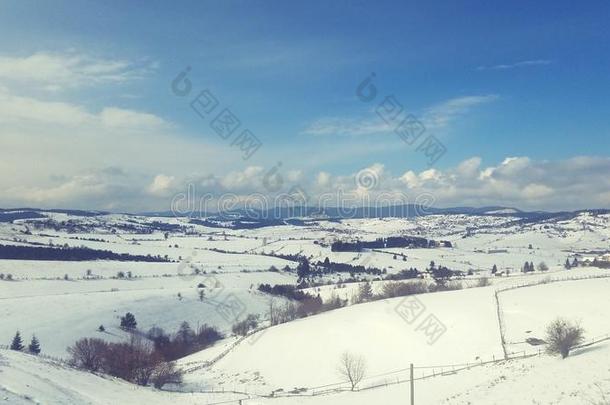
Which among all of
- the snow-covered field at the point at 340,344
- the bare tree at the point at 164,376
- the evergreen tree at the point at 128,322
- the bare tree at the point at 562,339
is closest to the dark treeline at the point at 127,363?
the bare tree at the point at 164,376

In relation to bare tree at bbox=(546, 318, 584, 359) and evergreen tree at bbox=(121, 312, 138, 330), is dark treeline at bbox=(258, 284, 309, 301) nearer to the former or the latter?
evergreen tree at bbox=(121, 312, 138, 330)

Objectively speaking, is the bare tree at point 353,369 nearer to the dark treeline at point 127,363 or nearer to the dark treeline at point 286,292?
the dark treeline at point 127,363

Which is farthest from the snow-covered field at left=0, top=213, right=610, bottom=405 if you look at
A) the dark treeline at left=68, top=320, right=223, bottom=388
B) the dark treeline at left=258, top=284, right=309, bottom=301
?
the dark treeline at left=258, top=284, right=309, bottom=301

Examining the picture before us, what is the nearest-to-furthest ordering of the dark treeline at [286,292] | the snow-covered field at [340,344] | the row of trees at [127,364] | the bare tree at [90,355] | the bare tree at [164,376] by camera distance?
the snow-covered field at [340,344]
the bare tree at [164,376]
the row of trees at [127,364]
the bare tree at [90,355]
the dark treeline at [286,292]

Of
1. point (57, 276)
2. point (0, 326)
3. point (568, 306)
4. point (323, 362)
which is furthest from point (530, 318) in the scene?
point (57, 276)

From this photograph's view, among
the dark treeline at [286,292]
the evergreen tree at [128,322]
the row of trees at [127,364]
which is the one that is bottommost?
the evergreen tree at [128,322]

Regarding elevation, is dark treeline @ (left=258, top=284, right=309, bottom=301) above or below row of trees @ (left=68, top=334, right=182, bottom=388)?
below

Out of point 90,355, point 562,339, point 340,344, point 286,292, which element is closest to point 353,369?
point 340,344

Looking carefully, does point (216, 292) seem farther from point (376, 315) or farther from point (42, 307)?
point (376, 315)
